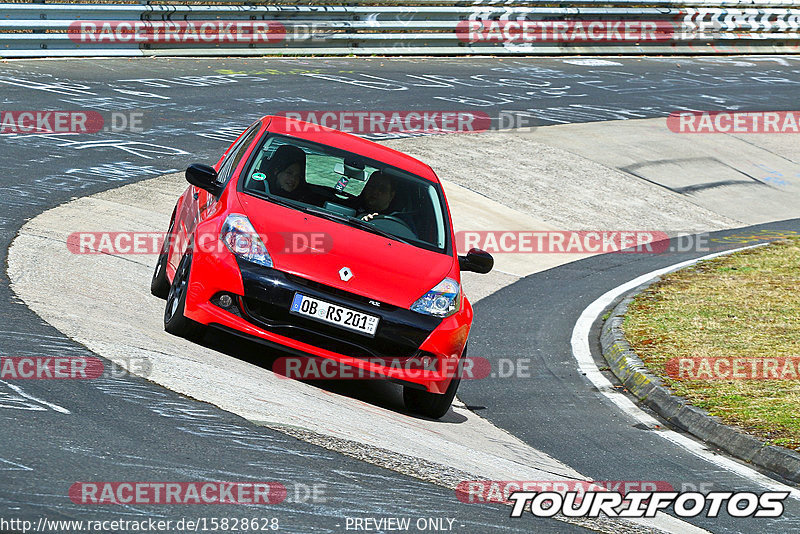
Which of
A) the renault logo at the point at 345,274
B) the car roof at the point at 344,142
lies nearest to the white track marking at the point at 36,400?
the renault logo at the point at 345,274

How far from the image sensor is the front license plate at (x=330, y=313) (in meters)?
7.14

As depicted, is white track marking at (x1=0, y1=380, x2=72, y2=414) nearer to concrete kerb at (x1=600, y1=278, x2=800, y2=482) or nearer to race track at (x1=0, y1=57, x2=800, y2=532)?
race track at (x1=0, y1=57, x2=800, y2=532)

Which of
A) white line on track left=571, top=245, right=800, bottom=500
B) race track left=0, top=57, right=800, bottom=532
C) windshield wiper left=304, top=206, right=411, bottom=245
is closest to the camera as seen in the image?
race track left=0, top=57, right=800, bottom=532

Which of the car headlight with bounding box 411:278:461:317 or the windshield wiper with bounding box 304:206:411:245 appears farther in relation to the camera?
the windshield wiper with bounding box 304:206:411:245

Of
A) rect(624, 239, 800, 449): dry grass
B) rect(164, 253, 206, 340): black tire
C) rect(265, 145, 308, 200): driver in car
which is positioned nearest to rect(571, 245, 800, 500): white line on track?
rect(624, 239, 800, 449): dry grass

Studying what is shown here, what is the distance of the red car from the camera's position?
23.5 feet

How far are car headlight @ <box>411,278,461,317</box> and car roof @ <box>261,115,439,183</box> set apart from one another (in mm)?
1371

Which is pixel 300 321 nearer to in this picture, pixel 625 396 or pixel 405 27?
pixel 625 396

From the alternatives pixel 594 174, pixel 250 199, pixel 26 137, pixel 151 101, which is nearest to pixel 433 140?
pixel 594 174

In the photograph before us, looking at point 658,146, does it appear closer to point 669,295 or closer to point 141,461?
point 669,295

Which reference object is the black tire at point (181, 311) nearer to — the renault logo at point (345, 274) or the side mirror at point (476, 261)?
the renault logo at point (345, 274)

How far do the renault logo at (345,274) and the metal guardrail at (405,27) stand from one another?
14112 millimetres

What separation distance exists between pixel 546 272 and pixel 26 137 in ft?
22.5

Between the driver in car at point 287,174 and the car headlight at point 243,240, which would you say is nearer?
the car headlight at point 243,240
